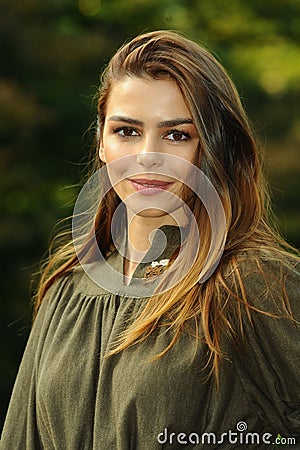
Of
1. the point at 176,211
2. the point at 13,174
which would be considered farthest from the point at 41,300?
the point at 13,174

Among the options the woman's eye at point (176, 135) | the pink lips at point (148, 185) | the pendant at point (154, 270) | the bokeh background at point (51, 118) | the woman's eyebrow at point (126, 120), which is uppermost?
the bokeh background at point (51, 118)

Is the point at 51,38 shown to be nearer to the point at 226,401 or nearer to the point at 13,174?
the point at 13,174

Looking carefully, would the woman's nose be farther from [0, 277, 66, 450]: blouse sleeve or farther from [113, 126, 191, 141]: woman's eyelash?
[0, 277, 66, 450]: blouse sleeve

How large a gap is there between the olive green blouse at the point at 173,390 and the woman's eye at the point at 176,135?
0.31 meters

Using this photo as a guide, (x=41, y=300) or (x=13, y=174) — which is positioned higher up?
(x=13, y=174)

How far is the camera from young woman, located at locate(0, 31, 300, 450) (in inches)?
78.3

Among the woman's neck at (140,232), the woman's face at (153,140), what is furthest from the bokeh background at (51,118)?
the woman's face at (153,140)

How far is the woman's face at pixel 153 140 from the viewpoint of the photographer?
2074mm

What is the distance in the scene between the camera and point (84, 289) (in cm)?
235

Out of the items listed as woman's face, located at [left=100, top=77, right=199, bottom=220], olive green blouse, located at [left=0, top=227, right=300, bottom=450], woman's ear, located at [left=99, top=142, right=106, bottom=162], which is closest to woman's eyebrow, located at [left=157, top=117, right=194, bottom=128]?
woman's face, located at [left=100, top=77, right=199, bottom=220]

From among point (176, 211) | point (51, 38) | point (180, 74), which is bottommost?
point (176, 211)

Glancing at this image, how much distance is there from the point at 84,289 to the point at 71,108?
457 centimetres

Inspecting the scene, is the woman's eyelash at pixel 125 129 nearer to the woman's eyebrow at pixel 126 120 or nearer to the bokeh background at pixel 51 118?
the woman's eyebrow at pixel 126 120

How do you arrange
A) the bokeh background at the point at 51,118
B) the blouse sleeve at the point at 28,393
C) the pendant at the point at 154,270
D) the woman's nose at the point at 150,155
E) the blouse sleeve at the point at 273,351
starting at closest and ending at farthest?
the blouse sleeve at the point at 273,351, the woman's nose at the point at 150,155, the pendant at the point at 154,270, the blouse sleeve at the point at 28,393, the bokeh background at the point at 51,118
